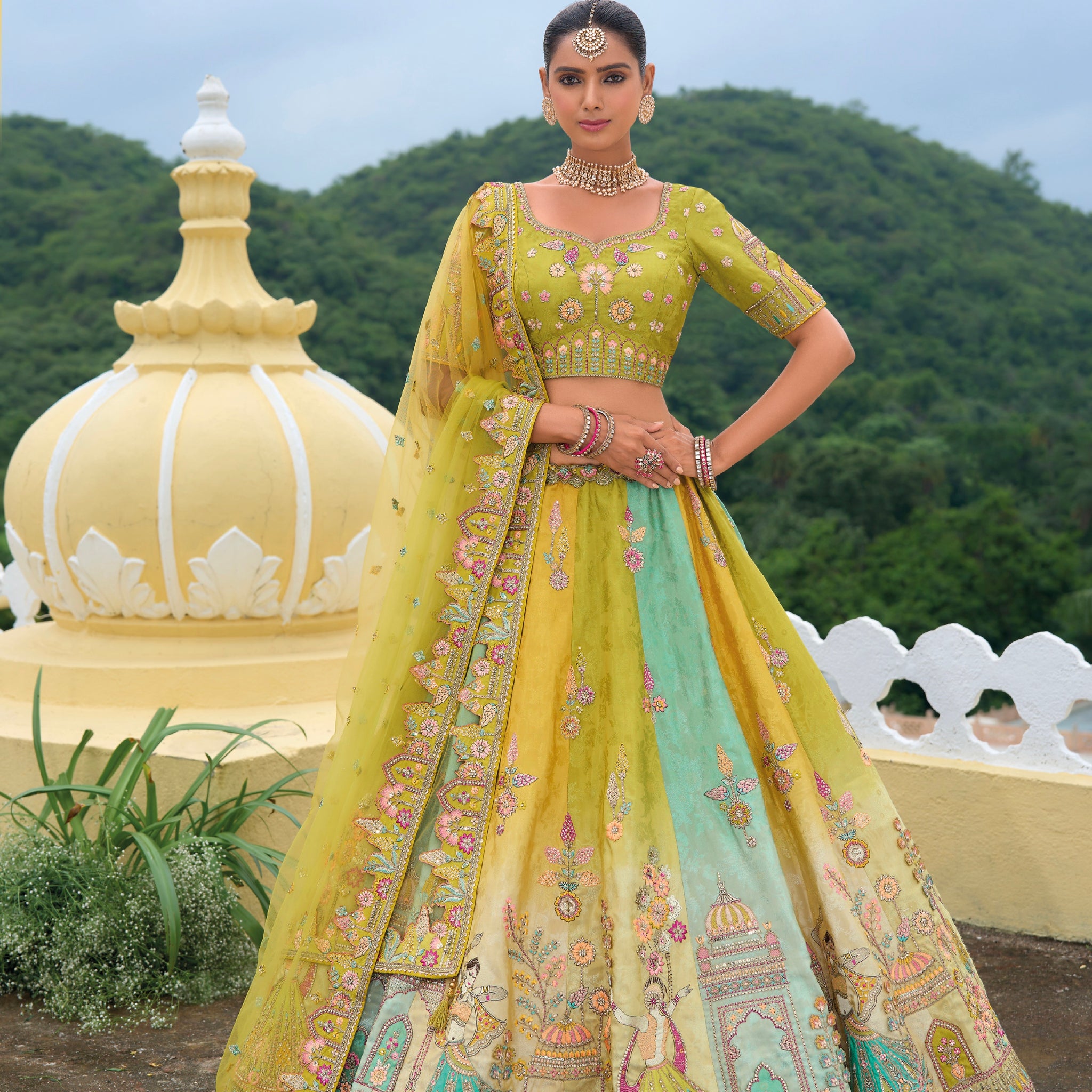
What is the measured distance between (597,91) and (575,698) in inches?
43.1

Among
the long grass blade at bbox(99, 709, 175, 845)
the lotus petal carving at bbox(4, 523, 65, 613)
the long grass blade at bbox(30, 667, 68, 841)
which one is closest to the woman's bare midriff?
the long grass blade at bbox(99, 709, 175, 845)

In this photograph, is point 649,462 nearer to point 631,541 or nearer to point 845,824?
point 631,541

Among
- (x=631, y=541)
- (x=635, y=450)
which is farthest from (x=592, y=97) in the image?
(x=631, y=541)

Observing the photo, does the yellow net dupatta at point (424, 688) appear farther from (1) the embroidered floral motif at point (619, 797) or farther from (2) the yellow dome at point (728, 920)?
(2) the yellow dome at point (728, 920)

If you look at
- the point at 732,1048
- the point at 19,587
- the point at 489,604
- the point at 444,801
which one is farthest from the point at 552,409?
the point at 19,587

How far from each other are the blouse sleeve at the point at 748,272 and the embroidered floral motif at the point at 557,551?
1.73ft

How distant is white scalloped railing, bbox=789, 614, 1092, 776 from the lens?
3.56 meters

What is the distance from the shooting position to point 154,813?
339 cm

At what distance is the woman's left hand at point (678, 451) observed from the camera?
2.51 m

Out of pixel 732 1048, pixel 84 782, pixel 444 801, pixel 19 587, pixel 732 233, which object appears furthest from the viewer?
pixel 19 587

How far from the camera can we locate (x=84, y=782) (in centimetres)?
366

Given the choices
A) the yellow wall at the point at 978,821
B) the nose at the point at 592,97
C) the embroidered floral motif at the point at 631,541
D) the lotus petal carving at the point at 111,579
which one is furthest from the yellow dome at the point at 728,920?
the lotus petal carving at the point at 111,579

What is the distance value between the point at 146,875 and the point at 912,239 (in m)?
25.8

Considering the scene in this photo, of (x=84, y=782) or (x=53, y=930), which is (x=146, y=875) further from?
(x=84, y=782)
